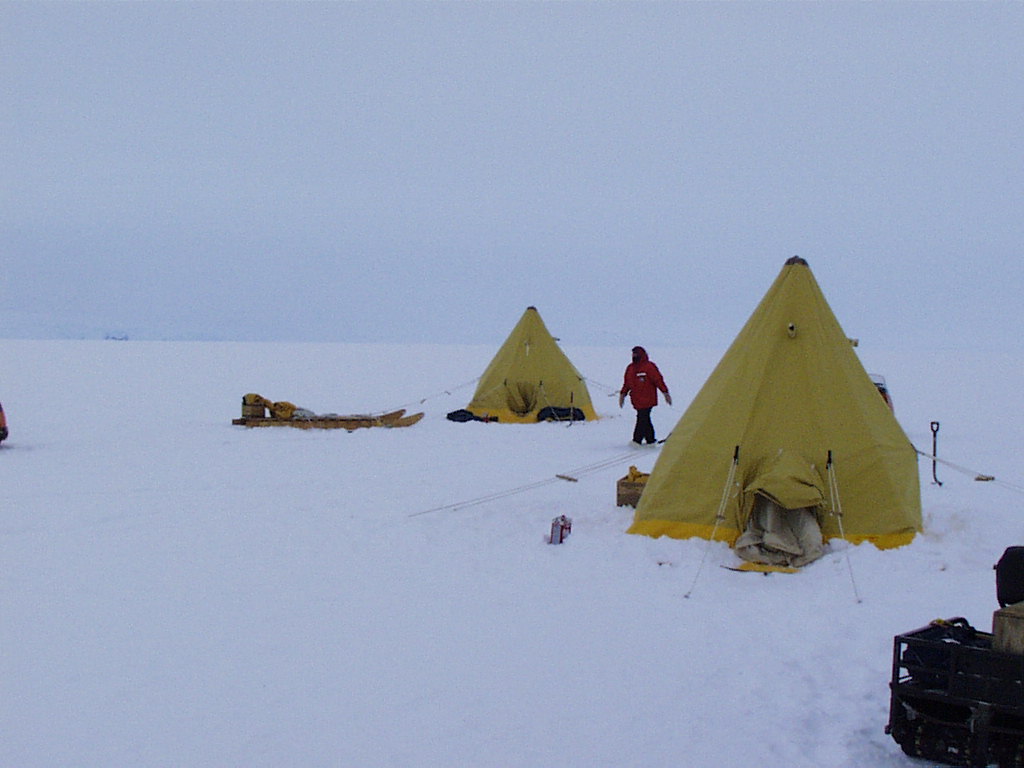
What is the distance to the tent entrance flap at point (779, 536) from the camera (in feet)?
24.7

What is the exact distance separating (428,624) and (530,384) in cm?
1429

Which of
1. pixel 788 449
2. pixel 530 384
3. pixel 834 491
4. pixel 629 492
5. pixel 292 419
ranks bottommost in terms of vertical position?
pixel 629 492

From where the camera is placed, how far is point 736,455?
7.99m

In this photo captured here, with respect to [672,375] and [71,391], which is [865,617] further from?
[672,375]

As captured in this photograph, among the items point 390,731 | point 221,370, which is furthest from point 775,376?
point 221,370

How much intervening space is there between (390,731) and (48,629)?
2.83 m

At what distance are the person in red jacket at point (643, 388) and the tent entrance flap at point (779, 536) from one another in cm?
736

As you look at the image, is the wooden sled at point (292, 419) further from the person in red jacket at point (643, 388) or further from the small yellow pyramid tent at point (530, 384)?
the person in red jacket at point (643, 388)

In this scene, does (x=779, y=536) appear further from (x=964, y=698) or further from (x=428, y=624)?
(x=964, y=698)

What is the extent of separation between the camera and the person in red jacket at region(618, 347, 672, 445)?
50.3 feet

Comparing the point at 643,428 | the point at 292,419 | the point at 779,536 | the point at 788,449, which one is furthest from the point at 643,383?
the point at 779,536

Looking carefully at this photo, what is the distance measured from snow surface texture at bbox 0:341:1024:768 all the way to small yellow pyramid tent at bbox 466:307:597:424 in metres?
7.40

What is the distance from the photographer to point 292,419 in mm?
18250

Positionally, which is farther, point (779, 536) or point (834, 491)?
point (834, 491)
